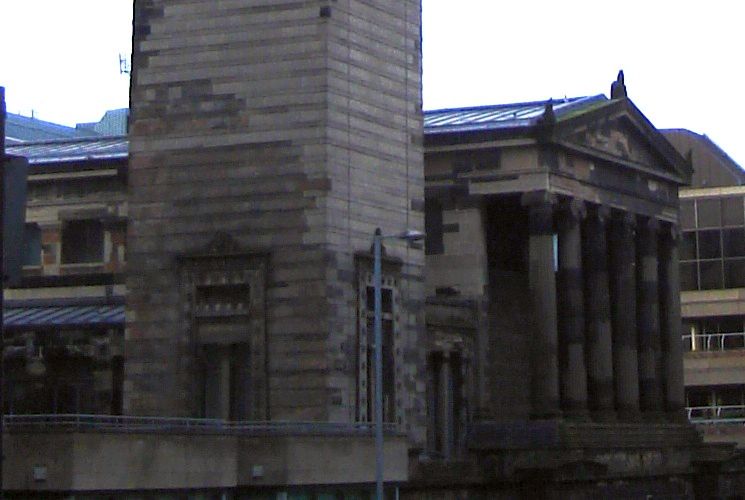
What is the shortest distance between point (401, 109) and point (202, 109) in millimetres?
8168

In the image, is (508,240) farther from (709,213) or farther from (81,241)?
(709,213)

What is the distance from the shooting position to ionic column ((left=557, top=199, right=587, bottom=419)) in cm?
7950

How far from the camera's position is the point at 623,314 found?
8700cm

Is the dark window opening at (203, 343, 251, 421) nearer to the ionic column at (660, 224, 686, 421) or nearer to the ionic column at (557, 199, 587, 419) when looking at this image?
the ionic column at (557, 199, 587, 419)

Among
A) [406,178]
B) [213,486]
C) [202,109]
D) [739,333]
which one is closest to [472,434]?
A: [406,178]

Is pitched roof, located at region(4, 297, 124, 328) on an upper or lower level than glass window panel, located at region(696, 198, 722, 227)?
lower

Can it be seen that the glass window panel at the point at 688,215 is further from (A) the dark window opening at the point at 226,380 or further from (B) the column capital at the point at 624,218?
(A) the dark window opening at the point at 226,380

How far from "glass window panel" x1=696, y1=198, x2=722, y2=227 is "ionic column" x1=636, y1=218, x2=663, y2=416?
3089 centimetres

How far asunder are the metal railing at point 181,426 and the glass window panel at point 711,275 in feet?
211

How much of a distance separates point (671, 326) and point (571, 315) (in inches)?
517

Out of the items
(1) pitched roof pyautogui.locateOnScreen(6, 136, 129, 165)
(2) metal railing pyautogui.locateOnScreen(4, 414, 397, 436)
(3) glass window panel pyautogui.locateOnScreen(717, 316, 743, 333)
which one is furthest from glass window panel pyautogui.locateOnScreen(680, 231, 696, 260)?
(2) metal railing pyautogui.locateOnScreen(4, 414, 397, 436)

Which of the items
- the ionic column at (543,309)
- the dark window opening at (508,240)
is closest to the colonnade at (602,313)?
the ionic column at (543,309)

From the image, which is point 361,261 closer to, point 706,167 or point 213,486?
point 213,486

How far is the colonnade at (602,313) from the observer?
255 ft
